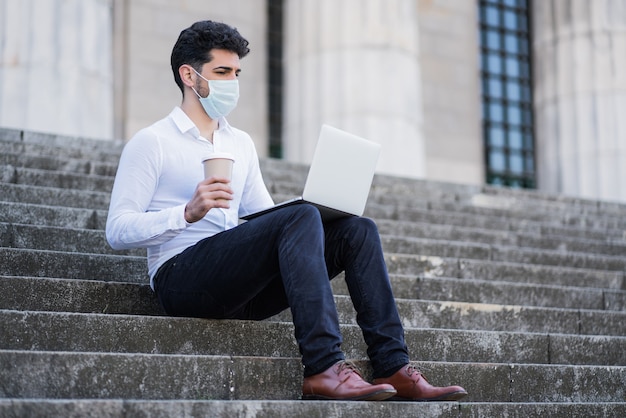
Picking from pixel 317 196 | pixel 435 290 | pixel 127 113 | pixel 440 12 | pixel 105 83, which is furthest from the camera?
pixel 440 12

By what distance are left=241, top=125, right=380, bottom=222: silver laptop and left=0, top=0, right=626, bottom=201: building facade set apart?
7.65m

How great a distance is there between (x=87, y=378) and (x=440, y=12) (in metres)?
16.1

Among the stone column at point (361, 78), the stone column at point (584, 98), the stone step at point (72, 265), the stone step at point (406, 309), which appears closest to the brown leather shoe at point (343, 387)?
the stone step at point (406, 309)

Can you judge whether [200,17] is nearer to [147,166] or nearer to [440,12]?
[440,12]

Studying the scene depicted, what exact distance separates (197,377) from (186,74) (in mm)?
1615

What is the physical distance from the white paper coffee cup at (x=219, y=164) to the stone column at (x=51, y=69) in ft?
25.9

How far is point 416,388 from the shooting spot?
4.77 meters

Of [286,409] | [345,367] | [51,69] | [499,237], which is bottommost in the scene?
[286,409]

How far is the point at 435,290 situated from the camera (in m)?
7.04

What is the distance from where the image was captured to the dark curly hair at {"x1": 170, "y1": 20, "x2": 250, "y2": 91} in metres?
5.39

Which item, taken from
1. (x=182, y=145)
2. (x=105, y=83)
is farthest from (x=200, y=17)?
(x=182, y=145)

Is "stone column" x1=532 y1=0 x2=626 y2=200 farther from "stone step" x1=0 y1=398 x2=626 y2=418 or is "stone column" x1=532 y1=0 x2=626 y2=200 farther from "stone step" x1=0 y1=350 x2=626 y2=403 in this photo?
"stone step" x1=0 y1=398 x2=626 y2=418

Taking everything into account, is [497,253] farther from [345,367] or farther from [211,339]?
[345,367]

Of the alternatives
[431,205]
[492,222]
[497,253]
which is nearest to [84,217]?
[497,253]
